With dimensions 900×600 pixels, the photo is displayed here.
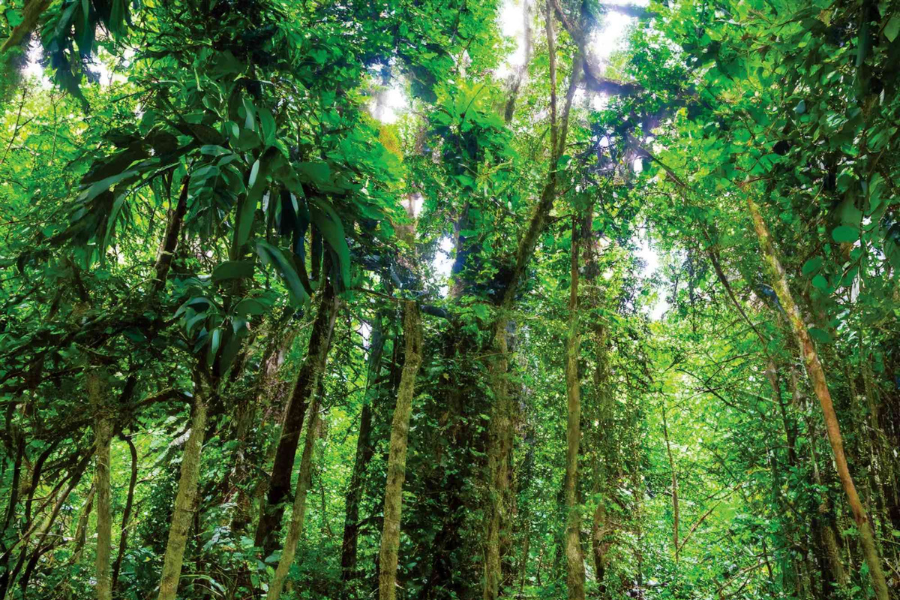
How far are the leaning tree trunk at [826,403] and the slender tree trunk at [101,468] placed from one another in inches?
110

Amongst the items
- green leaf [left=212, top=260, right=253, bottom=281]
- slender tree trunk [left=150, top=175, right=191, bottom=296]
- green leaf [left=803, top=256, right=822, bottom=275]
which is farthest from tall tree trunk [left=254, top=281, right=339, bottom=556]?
green leaf [left=803, top=256, right=822, bottom=275]

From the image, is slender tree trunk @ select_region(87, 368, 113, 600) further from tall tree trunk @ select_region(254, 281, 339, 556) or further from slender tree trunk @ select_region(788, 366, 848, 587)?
slender tree trunk @ select_region(788, 366, 848, 587)

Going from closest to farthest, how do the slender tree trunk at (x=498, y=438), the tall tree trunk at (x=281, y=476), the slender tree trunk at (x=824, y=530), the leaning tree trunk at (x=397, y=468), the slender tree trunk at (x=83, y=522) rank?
the leaning tree trunk at (x=397, y=468) → the slender tree trunk at (x=83, y=522) → the tall tree trunk at (x=281, y=476) → the slender tree trunk at (x=498, y=438) → the slender tree trunk at (x=824, y=530)

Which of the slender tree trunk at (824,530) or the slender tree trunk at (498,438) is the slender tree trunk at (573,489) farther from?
the slender tree trunk at (824,530)

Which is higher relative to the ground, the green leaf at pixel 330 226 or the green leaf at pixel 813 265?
the green leaf at pixel 330 226

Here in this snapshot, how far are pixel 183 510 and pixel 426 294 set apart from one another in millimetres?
1618

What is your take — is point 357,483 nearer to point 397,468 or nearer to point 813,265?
point 397,468

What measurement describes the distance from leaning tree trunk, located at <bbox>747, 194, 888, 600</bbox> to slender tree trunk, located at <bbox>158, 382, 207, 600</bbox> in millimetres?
2420

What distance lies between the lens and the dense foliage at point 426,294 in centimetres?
150

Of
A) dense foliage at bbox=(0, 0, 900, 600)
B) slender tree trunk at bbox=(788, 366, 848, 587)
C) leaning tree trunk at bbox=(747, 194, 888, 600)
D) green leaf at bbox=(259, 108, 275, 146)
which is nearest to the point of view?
green leaf at bbox=(259, 108, 275, 146)

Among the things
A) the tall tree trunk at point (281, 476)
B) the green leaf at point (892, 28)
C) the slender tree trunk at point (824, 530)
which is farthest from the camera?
the slender tree trunk at point (824, 530)

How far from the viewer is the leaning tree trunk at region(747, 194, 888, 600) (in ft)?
8.67

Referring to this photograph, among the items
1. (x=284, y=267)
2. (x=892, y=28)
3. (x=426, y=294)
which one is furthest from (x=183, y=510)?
(x=892, y=28)

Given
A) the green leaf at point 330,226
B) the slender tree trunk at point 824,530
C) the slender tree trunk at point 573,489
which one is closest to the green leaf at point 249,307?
the green leaf at point 330,226
